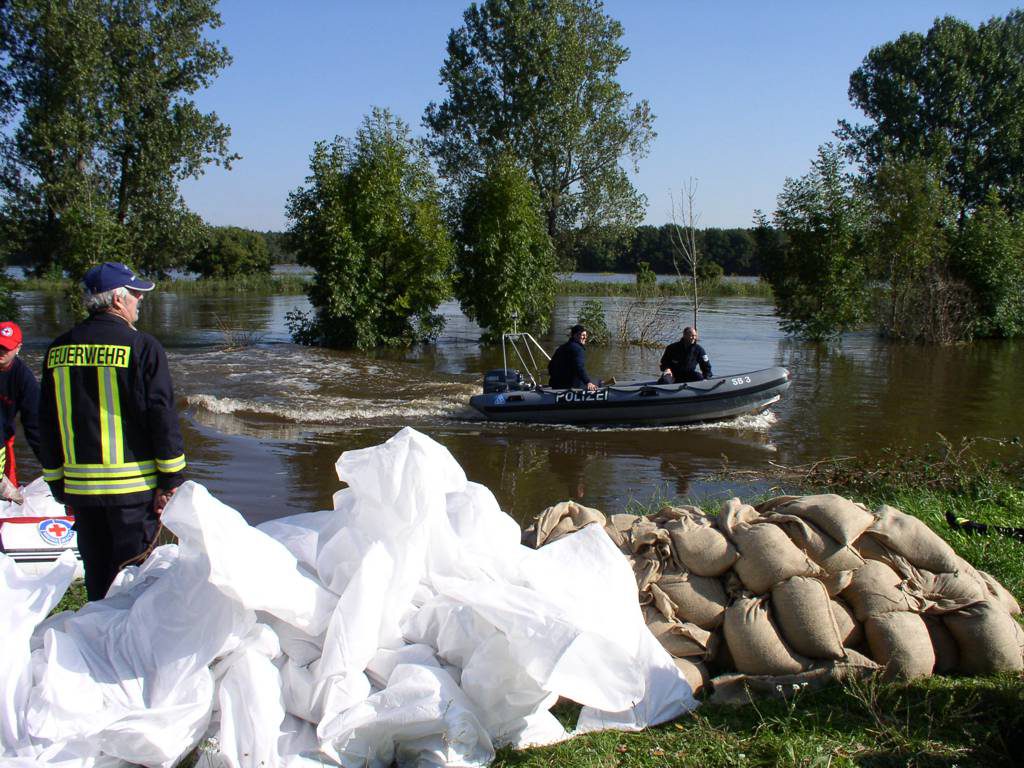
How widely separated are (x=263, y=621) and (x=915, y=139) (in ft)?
139

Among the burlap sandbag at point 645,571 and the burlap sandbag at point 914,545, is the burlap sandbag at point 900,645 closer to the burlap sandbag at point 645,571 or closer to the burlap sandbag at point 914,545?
the burlap sandbag at point 914,545

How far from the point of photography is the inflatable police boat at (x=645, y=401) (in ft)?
41.6

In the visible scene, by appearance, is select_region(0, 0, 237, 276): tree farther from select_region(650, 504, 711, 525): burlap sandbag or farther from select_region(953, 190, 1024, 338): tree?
select_region(953, 190, 1024, 338): tree

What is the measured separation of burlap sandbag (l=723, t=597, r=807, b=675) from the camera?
133 inches

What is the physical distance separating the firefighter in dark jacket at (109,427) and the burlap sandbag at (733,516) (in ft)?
8.12

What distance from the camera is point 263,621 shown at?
2990 mm

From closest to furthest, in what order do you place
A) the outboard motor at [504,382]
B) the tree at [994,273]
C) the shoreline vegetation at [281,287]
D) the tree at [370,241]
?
the outboard motor at [504,382], the tree at [370,241], the tree at [994,273], the shoreline vegetation at [281,287]

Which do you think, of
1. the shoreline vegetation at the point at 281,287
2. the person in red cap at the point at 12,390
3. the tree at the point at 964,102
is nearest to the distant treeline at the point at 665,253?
the shoreline vegetation at the point at 281,287

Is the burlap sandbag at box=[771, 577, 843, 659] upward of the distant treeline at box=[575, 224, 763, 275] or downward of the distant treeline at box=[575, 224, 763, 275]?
downward

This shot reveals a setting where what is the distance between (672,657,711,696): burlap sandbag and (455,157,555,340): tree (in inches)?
819

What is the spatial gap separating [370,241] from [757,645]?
20.9m

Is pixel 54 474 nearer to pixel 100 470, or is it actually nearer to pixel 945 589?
pixel 100 470

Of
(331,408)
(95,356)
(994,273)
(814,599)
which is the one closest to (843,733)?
(814,599)

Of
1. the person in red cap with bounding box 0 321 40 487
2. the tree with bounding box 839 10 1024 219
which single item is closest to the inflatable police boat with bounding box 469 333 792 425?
the person in red cap with bounding box 0 321 40 487
